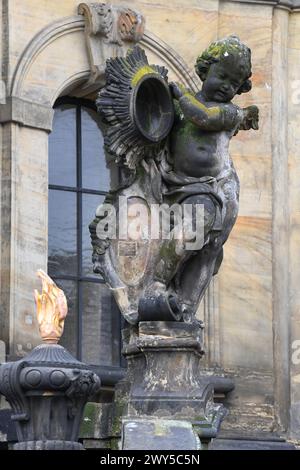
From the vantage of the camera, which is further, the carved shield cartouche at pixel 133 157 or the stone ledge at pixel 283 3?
the stone ledge at pixel 283 3

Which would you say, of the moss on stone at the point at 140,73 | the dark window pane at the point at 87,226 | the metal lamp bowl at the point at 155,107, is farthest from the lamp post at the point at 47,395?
the dark window pane at the point at 87,226

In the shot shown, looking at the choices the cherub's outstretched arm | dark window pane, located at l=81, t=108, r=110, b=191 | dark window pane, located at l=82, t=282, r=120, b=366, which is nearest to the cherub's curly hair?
the cherub's outstretched arm

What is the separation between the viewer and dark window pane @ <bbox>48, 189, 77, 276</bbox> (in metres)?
21.4

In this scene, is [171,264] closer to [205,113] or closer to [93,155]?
[205,113]

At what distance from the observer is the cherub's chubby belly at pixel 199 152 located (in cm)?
1783

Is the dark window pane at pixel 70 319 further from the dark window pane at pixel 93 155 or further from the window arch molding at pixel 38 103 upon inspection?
the dark window pane at pixel 93 155

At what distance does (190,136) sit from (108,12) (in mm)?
3696

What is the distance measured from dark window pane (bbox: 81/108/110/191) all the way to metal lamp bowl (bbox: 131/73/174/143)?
3993 mm

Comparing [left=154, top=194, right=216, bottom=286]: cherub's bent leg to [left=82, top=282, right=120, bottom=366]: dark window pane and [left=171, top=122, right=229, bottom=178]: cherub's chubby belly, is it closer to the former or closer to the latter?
[left=171, top=122, right=229, bottom=178]: cherub's chubby belly

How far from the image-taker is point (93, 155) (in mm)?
21859

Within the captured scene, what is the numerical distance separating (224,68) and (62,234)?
159 inches

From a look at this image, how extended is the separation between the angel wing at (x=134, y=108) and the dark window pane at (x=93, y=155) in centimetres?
396

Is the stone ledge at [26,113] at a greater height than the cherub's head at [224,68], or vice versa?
the cherub's head at [224,68]

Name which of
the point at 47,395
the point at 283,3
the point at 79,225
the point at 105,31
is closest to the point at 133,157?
the point at 47,395
